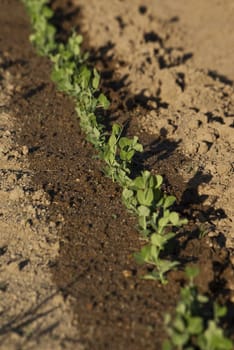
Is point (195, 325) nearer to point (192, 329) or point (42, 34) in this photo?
point (192, 329)

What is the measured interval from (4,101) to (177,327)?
3.97m

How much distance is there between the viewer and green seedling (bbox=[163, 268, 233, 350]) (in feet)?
11.5

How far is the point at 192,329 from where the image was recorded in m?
3.56

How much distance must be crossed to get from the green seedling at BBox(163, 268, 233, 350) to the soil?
0.77 ft

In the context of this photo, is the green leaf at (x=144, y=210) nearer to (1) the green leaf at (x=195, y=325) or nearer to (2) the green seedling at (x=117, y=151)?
(2) the green seedling at (x=117, y=151)

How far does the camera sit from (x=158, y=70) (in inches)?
279

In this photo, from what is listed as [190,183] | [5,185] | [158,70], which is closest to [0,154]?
[5,185]

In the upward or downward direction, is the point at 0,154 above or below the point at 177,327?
below

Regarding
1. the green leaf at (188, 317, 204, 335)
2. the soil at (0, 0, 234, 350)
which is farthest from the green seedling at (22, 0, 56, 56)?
the green leaf at (188, 317, 204, 335)

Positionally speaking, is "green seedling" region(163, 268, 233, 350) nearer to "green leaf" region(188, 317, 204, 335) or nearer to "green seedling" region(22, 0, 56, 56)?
"green leaf" region(188, 317, 204, 335)

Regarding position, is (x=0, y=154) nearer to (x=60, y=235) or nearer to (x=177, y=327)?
(x=60, y=235)

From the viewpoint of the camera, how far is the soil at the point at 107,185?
4.05m

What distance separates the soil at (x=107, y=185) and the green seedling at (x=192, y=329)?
24cm

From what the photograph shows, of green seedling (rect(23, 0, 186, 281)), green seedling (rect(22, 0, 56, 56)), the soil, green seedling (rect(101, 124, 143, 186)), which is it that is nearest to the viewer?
the soil
